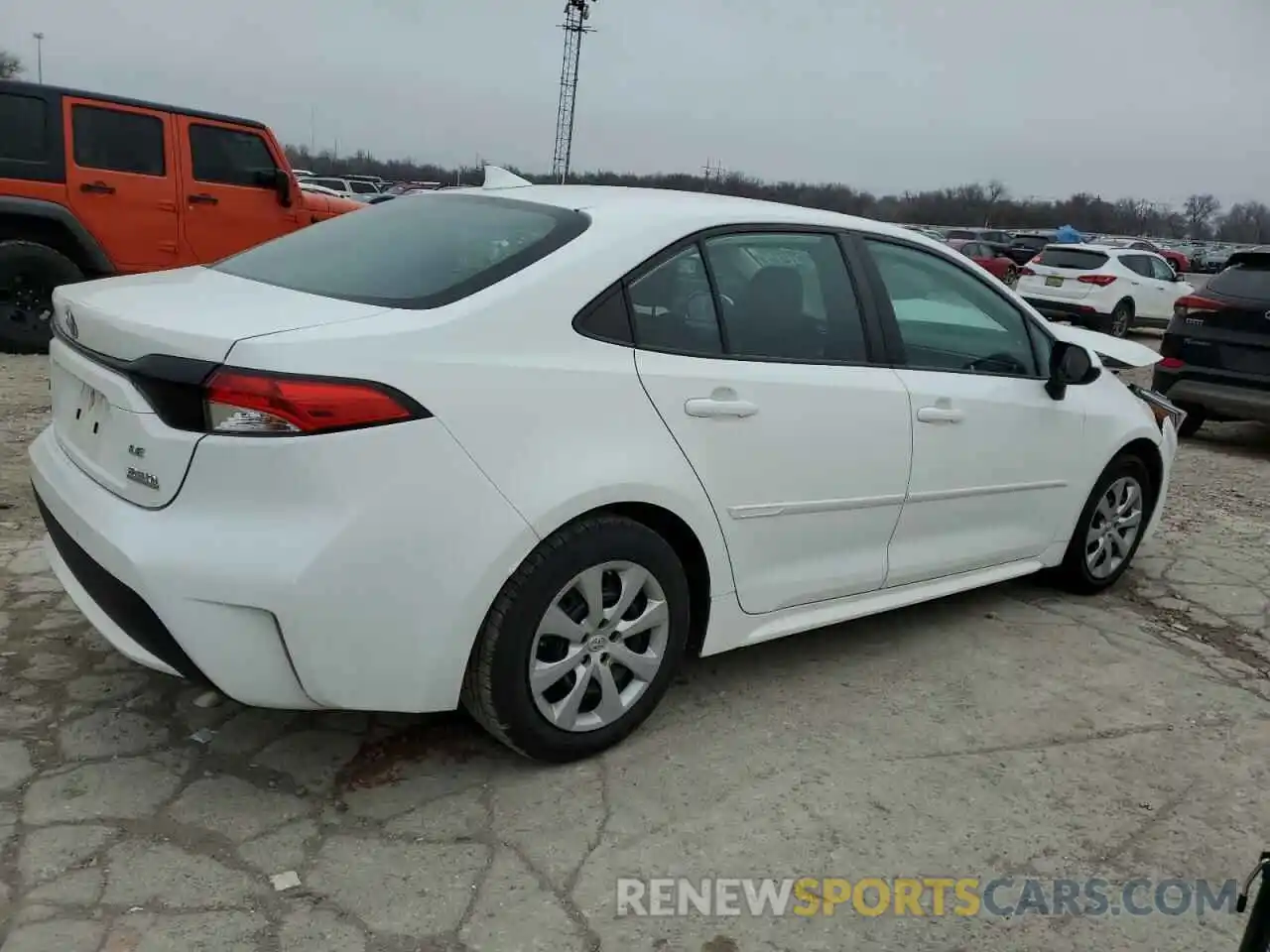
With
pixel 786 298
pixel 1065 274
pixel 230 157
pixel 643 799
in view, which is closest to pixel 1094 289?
pixel 1065 274

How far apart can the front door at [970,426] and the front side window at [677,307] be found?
807 mm

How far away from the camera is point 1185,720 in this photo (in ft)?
11.5

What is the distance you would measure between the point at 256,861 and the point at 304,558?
0.74m

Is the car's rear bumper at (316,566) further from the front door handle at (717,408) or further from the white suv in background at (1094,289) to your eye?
the white suv in background at (1094,289)

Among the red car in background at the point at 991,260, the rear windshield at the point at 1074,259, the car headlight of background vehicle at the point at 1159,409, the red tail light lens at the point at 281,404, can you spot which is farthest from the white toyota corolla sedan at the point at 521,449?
the red car in background at the point at 991,260

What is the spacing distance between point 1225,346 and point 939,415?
5711 mm

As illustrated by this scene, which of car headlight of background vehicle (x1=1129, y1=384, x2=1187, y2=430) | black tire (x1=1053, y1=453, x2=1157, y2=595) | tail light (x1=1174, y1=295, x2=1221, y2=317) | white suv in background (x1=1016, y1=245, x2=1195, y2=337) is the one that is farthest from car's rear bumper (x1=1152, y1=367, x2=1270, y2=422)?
white suv in background (x1=1016, y1=245, x2=1195, y2=337)

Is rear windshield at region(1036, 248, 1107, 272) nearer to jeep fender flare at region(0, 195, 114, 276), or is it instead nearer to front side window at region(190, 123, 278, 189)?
front side window at region(190, 123, 278, 189)

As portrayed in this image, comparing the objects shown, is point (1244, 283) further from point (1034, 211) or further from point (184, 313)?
point (1034, 211)

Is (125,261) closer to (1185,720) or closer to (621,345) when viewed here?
(621,345)

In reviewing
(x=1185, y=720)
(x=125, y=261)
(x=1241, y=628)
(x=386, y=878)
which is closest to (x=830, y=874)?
(x=386, y=878)

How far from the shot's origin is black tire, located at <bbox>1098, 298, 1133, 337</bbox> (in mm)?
16109

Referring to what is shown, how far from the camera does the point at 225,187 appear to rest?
Result: 340 inches

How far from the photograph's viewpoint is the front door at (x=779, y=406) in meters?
2.93
